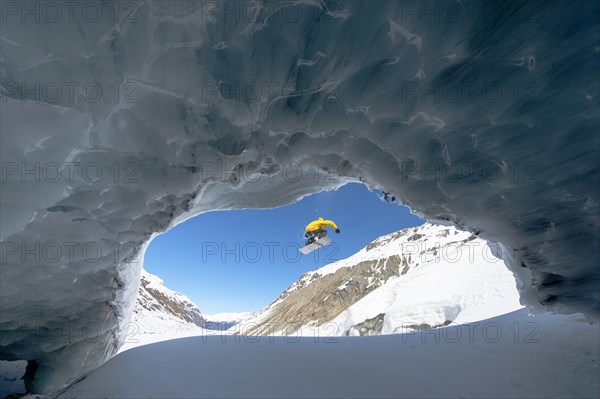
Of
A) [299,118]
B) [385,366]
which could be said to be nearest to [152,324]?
[385,366]

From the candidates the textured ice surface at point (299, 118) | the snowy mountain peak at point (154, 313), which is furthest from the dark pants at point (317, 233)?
the snowy mountain peak at point (154, 313)

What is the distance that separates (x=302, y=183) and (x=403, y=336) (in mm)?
3689

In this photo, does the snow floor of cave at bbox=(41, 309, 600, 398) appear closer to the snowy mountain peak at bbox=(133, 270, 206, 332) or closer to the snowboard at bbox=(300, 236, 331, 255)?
the snowboard at bbox=(300, 236, 331, 255)

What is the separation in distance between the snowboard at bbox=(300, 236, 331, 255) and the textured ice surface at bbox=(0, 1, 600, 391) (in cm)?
776

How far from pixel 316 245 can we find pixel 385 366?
8167 mm

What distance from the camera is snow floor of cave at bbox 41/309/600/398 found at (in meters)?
3.96

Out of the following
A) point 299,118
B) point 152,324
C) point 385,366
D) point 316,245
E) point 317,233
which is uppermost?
point 317,233

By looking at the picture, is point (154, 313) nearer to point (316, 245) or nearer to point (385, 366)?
point (316, 245)

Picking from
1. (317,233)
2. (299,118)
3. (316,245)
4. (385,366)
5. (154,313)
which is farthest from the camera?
(154,313)

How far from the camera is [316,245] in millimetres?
12844

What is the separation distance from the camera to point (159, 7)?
2.75 m

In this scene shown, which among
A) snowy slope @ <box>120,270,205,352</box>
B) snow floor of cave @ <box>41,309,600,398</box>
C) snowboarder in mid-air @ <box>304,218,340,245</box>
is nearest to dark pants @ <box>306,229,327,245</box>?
snowboarder in mid-air @ <box>304,218,340,245</box>

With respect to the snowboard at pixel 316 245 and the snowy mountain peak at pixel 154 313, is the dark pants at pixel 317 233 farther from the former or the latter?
the snowy mountain peak at pixel 154 313

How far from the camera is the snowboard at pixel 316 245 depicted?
1256cm
